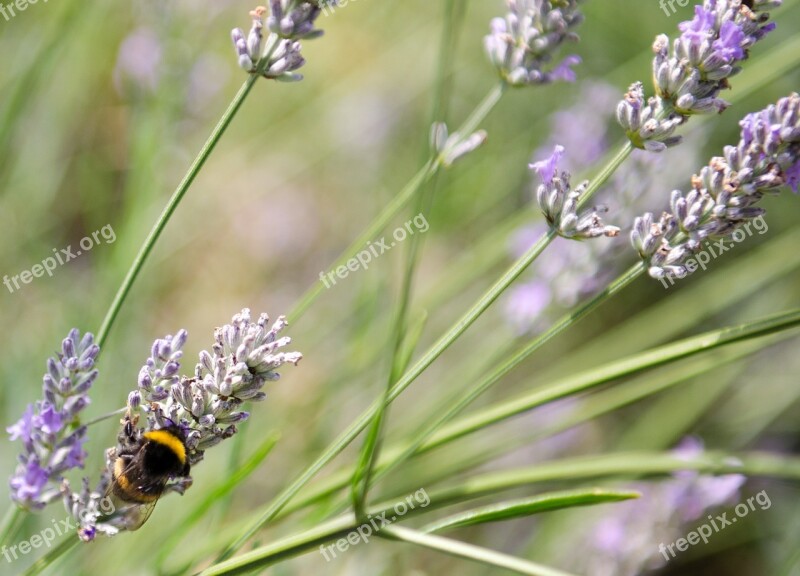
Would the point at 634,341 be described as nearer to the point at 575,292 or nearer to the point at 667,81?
Answer: the point at 575,292

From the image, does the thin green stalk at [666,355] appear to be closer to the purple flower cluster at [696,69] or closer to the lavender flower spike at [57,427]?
the purple flower cluster at [696,69]

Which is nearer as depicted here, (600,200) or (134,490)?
(134,490)

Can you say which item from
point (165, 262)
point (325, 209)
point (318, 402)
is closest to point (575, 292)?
point (318, 402)

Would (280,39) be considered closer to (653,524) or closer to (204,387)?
(204,387)

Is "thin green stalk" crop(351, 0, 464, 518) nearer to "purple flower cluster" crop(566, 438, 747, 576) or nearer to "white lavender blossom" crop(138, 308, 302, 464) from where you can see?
"white lavender blossom" crop(138, 308, 302, 464)
